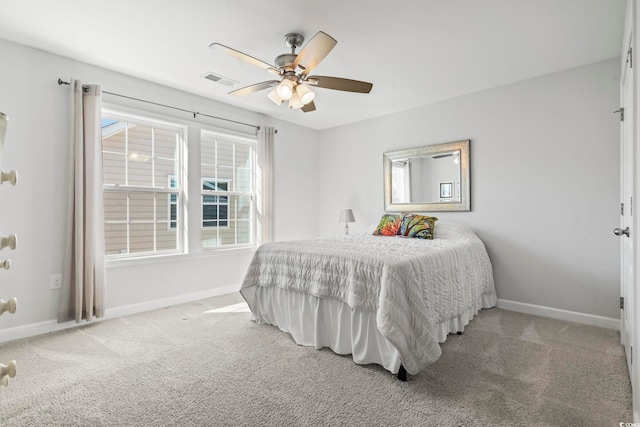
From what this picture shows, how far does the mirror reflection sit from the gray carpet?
1.68 metres

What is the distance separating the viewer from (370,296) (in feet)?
7.39

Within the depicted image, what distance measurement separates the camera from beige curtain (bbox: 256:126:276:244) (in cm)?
464

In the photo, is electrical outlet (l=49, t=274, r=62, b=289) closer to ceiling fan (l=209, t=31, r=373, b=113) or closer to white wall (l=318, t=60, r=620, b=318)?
ceiling fan (l=209, t=31, r=373, b=113)

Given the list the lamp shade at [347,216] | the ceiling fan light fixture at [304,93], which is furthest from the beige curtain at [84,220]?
the lamp shade at [347,216]

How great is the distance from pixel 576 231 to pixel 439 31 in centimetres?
230

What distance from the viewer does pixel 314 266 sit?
8.63 feet

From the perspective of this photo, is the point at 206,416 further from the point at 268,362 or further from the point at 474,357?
the point at 474,357

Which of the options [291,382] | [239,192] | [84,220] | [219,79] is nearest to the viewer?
[291,382]

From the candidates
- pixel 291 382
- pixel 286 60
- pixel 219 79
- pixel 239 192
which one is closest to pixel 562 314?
pixel 291 382

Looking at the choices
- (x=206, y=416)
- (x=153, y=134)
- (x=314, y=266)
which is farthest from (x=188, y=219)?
(x=206, y=416)

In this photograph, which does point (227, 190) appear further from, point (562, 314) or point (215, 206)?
point (562, 314)

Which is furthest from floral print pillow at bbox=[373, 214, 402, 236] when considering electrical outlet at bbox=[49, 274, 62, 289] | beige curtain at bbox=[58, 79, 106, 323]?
electrical outlet at bbox=[49, 274, 62, 289]

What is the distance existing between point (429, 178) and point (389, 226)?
0.84 meters

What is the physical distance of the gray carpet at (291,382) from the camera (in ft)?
5.71
